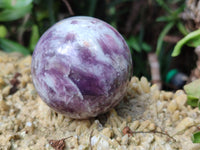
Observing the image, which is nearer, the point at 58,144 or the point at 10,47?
the point at 58,144

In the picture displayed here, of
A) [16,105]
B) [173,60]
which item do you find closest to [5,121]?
[16,105]

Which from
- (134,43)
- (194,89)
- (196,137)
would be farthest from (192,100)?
(134,43)

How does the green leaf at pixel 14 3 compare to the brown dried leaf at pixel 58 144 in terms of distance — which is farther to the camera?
the green leaf at pixel 14 3

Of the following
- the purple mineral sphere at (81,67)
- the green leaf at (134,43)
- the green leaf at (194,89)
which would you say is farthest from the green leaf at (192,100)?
the green leaf at (134,43)

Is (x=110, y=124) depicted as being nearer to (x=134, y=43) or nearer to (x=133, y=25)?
(x=134, y=43)

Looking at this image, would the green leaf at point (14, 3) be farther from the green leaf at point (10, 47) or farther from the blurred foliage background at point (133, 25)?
the green leaf at point (10, 47)

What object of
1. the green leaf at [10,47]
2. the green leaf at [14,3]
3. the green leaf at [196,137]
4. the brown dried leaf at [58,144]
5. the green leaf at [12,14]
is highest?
the green leaf at [14,3]
